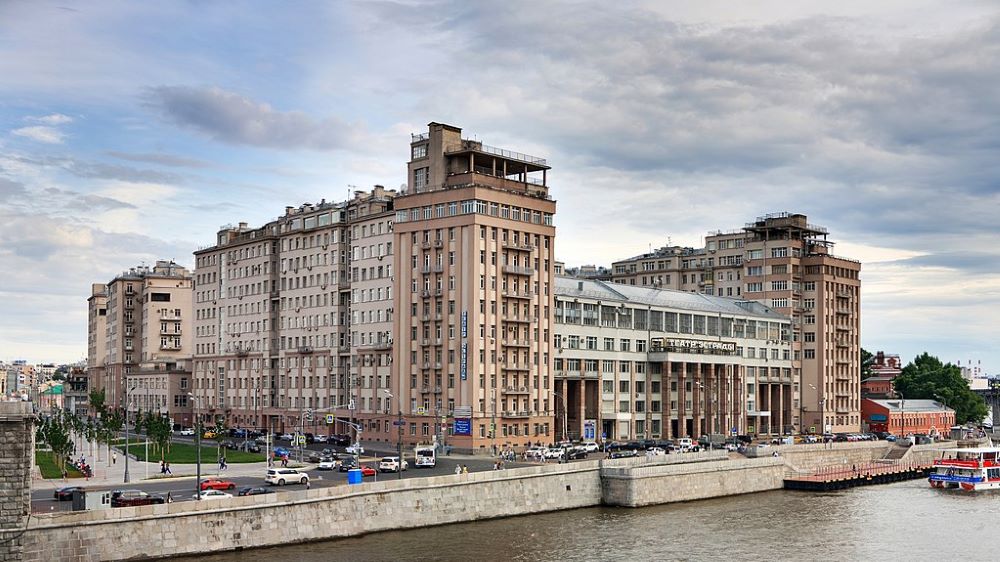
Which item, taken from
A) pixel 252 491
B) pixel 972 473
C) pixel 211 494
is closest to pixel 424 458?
pixel 252 491

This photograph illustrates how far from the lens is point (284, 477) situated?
95.6 metres

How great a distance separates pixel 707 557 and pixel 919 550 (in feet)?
61.6

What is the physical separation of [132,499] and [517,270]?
236 feet

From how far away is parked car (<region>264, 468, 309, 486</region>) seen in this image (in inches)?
3760

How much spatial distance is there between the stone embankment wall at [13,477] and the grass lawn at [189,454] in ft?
180

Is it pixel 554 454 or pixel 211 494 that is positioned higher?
pixel 211 494

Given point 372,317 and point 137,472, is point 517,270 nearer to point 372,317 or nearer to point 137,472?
point 372,317

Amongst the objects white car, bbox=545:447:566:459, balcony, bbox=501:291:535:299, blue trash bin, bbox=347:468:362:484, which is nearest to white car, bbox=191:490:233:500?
blue trash bin, bbox=347:468:362:484

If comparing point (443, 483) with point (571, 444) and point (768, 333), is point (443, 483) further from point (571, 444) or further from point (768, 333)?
point (768, 333)

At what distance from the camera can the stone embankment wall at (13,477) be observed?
6538cm

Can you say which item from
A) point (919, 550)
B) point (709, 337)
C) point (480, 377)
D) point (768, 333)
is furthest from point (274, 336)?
point (919, 550)

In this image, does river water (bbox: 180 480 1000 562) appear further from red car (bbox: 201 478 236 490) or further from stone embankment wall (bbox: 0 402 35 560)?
red car (bbox: 201 478 236 490)

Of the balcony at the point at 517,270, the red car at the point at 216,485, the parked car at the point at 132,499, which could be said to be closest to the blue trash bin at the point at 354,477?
the red car at the point at 216,485

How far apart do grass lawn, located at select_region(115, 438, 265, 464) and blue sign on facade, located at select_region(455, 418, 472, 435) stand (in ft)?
81.8
